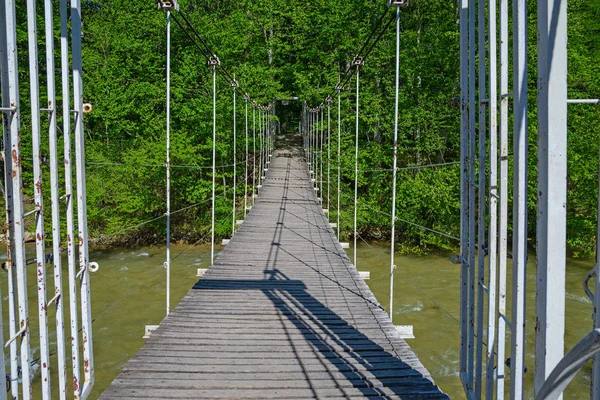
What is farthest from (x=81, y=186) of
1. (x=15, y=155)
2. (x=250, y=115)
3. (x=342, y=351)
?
(x=250, y=115)

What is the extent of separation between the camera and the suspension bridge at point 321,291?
121cm

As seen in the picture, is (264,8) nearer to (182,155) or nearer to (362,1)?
(362,1)

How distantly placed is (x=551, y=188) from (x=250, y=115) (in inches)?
506

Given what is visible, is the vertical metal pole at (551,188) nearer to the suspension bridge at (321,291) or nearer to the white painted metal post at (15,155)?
the suspension bridge at (321,291)

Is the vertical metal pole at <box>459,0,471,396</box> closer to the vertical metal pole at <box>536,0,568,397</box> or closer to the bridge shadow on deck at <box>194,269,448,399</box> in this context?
the bridge shadow on deck at <box>194,269,448,399</box>

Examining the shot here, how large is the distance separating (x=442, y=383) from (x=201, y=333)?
187 inches

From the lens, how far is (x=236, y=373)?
2.76m

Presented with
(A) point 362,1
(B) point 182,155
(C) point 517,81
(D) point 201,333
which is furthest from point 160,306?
(A) point 362,1

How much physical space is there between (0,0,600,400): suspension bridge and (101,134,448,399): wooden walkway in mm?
12

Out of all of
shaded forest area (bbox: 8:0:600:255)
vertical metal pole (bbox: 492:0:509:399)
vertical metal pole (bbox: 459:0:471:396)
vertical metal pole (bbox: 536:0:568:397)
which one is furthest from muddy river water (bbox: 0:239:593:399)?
vertical metal pole (bbox: 536:0:568:397)

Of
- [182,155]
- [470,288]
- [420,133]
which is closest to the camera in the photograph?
[470,288]

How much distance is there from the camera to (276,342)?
126 inches

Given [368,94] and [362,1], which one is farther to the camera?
[362,1]

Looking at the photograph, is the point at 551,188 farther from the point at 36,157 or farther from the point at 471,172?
the point at 36,157
